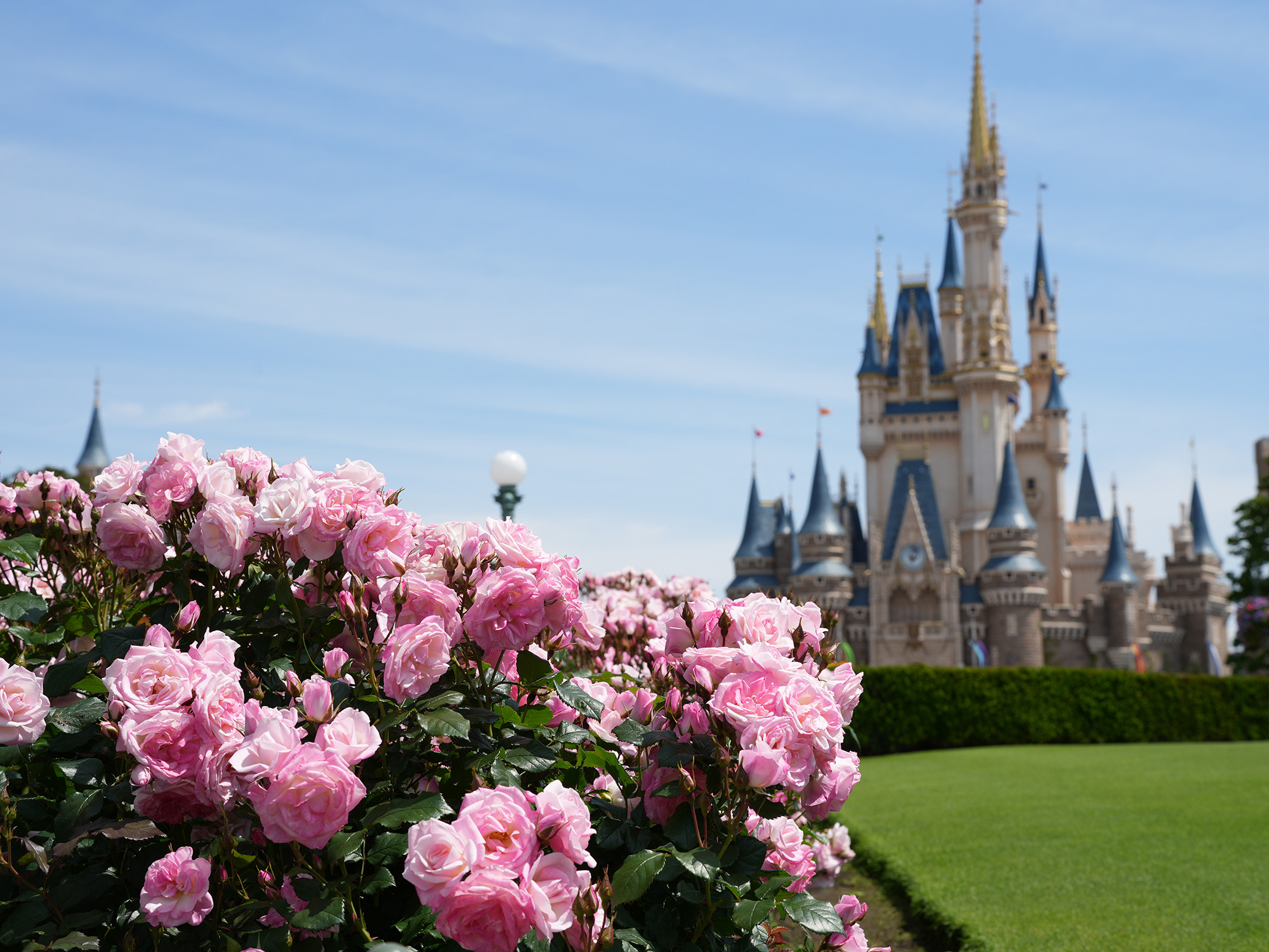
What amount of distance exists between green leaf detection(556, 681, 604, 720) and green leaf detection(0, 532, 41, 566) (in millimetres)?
1993

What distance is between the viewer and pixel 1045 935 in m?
6.80

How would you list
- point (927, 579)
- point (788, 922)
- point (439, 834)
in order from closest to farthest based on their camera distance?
point (439, 834) < point (788, 922) < point (927, 579)

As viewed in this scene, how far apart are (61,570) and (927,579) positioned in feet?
154

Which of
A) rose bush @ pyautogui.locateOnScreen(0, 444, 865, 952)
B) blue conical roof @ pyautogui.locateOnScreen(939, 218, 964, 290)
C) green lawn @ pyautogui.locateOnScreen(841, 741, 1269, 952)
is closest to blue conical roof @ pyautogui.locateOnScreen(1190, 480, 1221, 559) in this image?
blue conical roof @ pyautogui.locateOnScreen(939, 218, 964, 290)

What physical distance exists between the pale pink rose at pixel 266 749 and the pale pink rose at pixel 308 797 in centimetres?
3

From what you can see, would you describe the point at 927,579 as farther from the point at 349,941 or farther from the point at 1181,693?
the point at 349,941

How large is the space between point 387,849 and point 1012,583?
48511 millimetres

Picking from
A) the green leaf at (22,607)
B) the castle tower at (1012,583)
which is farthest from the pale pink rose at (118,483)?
the castle tower at (1012,583)

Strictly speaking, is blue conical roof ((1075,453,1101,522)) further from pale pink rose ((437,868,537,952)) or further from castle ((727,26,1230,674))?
pale pink rose ((437,868,537,952))

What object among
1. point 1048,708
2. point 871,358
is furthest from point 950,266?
point 1048,708

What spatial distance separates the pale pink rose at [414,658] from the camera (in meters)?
2.53

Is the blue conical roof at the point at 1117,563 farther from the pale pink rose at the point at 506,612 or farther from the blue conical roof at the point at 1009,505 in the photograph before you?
the pale pink rose at the point at 506,612

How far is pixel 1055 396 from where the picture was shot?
57.2 meters

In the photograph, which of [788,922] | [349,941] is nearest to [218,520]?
[349,941]
